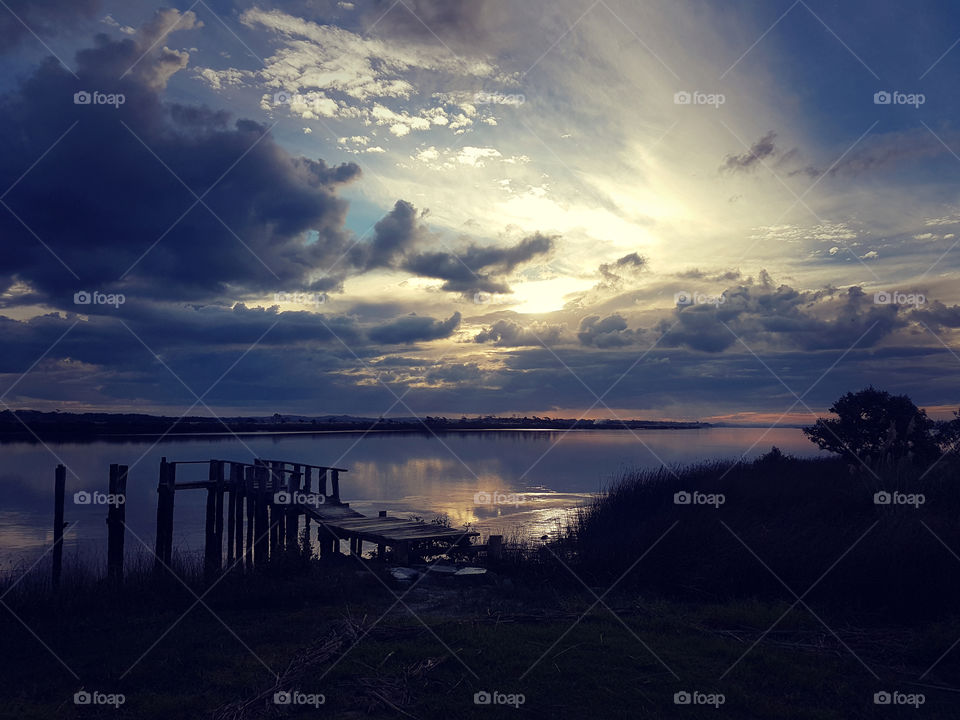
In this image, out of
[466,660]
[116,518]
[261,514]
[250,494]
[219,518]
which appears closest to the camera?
[466,660]

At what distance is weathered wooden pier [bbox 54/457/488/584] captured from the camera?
1638 cm

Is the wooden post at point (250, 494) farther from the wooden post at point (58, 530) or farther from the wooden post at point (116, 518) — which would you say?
the wooden post at point (58, 530)

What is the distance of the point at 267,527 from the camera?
22266 mm

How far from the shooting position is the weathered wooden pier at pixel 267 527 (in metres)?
16.4

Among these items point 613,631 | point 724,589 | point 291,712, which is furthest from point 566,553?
point 291,712

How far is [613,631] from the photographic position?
33.5 ft

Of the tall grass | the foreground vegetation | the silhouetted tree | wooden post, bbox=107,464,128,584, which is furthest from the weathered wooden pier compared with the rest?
the silhouetted tree

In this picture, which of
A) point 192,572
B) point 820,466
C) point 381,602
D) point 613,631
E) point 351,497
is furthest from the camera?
point 351,497

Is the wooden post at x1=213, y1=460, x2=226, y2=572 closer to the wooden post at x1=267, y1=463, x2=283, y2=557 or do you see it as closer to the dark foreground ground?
the wooden post at x1=267, y1=463, x2=283, y2=557

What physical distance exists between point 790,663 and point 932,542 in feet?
18.2

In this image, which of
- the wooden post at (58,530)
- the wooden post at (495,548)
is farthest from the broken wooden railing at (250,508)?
the wooden post at (495,548)

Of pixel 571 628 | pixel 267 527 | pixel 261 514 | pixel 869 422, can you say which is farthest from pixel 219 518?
pixel 869 422

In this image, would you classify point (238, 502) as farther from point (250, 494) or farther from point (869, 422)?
point (869, 422)

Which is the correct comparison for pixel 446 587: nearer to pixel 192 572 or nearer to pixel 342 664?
pixel 192 572
